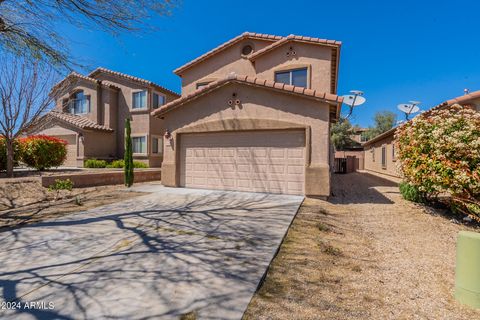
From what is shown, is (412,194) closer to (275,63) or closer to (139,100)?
(275,63)

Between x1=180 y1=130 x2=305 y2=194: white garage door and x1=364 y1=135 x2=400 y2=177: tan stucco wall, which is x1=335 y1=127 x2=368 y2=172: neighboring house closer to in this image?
x1=364 y1=135 x2=400 y2=177: tan stucco wall

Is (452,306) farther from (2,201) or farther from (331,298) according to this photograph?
(2,201)

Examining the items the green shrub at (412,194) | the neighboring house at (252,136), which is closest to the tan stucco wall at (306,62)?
the neighboring house at (252,136)

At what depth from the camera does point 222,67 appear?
658 inches

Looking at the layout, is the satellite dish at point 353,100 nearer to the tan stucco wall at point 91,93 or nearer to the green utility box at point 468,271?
the green utility box at point 468,271

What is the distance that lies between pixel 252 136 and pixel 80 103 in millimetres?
19160

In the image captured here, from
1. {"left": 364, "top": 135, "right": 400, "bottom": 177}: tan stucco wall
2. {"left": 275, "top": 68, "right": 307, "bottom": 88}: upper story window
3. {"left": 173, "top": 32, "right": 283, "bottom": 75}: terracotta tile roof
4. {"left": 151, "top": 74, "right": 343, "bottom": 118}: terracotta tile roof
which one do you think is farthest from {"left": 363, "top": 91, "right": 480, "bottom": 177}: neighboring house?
{"left": 173, "top": 32, "right": 283, "bottom": 75}: terracotta tile roof

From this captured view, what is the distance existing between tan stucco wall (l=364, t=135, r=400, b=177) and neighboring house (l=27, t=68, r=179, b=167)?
17.7 m

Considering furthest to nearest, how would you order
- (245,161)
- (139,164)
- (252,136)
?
1. (139,164)
2. (245,161)
3. (252,136)

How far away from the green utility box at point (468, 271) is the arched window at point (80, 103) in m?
24.7

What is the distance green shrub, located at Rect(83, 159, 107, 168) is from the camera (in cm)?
1822

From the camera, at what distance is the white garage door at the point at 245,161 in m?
9.45

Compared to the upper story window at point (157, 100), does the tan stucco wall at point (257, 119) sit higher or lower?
lower

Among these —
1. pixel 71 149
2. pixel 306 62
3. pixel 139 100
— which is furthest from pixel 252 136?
pixel 71 149
